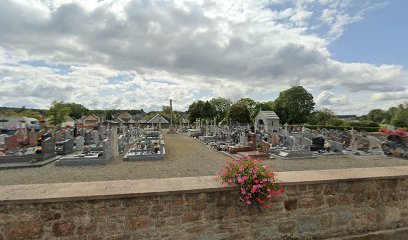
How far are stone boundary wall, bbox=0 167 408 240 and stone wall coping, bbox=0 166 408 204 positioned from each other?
0.04ft

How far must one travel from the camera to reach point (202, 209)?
4086 mm

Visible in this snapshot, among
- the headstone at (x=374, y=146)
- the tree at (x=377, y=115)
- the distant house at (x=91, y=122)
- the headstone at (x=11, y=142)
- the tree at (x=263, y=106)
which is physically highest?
the tree at (x=263, y=106)

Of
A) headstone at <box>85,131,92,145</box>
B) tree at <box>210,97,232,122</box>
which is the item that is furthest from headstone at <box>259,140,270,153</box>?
tree at <box>210,97,232,122</box>

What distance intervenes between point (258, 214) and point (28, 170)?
32.0 feet

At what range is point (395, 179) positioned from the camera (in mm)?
5137

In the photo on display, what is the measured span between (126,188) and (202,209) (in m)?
1.30

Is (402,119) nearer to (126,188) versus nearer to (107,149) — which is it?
(107,149)

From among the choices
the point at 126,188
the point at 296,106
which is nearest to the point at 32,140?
the point at 126,188

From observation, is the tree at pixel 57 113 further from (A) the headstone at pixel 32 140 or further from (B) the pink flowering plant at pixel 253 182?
(B) the pink flowering plant at pixel 253 182

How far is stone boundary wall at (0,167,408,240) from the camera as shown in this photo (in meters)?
3.62

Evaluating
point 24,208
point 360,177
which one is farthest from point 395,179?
point 24,208

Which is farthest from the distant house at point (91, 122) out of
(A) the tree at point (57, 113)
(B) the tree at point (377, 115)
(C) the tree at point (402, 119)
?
(B) the tree at point (377, 115)

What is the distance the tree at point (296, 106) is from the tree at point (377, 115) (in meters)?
20.0

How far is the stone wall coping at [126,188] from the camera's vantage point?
11.8 feet
